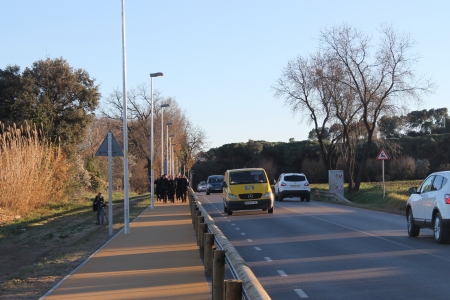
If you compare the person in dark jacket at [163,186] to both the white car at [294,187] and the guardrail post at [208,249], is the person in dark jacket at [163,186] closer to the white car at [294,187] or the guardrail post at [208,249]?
the white car at [294,187]

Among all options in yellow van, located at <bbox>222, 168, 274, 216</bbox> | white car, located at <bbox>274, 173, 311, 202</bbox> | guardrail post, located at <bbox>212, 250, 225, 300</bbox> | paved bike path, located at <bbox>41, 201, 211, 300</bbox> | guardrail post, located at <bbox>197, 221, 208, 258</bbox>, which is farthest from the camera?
white car, located at <bbox>274, 173, 311, 202</bbox>

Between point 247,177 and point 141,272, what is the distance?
15745 millimetres

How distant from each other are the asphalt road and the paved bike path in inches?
48.0

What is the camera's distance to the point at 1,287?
412 inches

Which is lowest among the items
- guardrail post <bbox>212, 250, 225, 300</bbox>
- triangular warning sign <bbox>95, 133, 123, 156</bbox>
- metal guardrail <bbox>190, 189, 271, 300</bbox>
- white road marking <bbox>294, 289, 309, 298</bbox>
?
white road marking <bbox>294, 289, 309, 298</bbox>

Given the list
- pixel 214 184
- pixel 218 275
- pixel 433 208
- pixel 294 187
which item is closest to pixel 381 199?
pixel 294 187

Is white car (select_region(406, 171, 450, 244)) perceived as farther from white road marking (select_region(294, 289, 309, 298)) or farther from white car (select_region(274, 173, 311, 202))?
white car (select_region(274, 173, 311, 202))

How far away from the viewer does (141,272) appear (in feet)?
37.2

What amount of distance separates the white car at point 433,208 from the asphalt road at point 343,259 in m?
0.38

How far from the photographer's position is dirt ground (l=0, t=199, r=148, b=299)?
10.6m

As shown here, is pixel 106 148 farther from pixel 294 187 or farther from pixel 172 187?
pixel 172 187

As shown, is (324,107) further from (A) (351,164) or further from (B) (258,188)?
(B) (258,188)

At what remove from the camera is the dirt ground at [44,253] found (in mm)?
10633

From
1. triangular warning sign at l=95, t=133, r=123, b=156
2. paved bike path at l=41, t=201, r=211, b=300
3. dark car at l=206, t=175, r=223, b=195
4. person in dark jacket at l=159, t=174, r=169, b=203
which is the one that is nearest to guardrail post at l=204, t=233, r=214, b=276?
paved bike path at l=41, t=201, r=211, b=300
